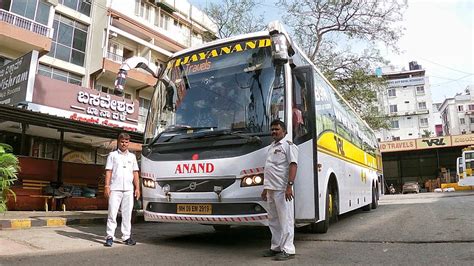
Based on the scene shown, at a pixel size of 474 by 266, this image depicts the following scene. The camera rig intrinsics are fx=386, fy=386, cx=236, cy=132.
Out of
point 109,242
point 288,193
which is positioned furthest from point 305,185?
point 109,242

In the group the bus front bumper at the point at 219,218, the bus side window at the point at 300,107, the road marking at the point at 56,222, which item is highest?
the bus side window at the point at 300,107

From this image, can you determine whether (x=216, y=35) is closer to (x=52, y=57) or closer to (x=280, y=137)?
(x=52, y=57)

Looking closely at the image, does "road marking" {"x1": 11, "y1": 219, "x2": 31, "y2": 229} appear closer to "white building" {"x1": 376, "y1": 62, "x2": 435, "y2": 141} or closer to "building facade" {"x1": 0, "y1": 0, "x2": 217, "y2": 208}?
"building facade" {"x1": 0, "y1": 0, "x2": 217, "y2": 208}

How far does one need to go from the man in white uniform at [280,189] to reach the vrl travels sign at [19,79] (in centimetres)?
1384

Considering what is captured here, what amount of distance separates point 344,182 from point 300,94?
11.2 feet

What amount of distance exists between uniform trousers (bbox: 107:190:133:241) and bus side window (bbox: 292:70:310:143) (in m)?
2.91

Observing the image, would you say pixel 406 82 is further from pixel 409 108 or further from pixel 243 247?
pixel 243 247

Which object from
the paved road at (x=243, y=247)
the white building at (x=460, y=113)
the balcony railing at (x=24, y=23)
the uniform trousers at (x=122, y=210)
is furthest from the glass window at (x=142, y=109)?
the white building at (x=460, y=113)

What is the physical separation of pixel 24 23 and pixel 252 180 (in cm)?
1864

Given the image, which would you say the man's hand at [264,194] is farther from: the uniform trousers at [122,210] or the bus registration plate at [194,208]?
the uniform trousers at [122,210]

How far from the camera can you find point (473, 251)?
4.89m

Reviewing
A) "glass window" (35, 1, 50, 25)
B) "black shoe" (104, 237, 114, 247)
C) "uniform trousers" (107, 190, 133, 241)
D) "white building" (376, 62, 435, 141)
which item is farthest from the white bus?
"white building" (376, 62, 435, 141)

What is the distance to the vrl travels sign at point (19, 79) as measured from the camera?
15633mm

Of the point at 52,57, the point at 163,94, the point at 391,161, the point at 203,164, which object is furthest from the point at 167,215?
the point at 391,161
